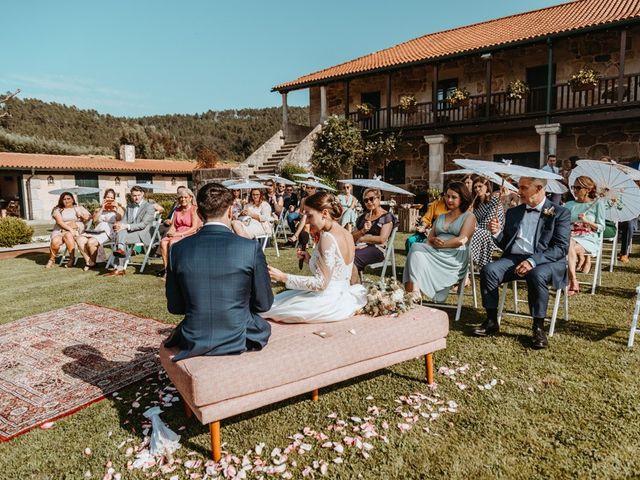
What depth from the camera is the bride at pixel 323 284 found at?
10.7ft

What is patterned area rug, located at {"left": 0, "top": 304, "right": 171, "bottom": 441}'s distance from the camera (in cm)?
320

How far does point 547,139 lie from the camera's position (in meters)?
14.4

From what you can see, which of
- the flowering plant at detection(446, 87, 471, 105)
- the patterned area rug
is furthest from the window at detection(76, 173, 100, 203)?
the patterned area rug

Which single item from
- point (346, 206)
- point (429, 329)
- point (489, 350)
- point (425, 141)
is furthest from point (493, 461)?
point (425, 141)

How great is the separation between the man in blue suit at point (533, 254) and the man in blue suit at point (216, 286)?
8.84 feet

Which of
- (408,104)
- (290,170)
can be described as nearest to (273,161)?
(290,170)

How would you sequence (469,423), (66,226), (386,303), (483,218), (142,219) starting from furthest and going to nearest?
(66,226) < (142,219) < (483,218) < (386,303) < (469,423)

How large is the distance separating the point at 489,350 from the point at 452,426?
141 centimetres

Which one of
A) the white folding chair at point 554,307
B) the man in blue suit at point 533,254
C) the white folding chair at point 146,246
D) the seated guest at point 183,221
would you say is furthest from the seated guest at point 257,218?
the man in blue suit at point 533,254

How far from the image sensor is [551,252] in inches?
175

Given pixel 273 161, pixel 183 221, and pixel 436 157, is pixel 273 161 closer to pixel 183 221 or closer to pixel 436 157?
pixel 436 157

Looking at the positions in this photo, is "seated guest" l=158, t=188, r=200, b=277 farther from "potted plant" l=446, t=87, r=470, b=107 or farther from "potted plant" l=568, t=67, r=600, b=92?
"potted plant" l=568, t=67, r=600, b=92

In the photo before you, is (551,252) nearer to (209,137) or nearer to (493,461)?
(493,461)

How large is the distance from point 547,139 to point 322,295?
45.3ft
